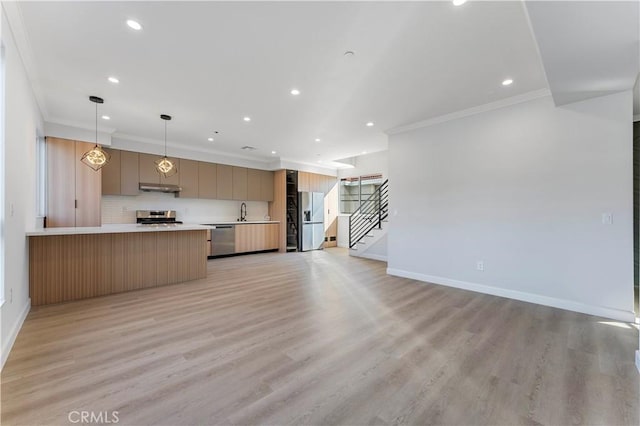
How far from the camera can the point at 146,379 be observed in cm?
194

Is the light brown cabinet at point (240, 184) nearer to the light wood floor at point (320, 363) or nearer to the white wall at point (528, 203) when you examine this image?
the light wood floor at point (320, 363)

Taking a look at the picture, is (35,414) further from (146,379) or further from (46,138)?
(46,138)

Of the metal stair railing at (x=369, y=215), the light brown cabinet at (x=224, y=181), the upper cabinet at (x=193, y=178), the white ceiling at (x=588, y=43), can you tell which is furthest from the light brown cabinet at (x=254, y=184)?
the white ceiling at (x=588, y=43)

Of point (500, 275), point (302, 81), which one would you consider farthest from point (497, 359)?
point (302, 81)

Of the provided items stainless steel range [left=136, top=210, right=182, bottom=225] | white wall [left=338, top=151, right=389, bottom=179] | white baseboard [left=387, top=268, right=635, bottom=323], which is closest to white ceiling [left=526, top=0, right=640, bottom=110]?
white baseboard [left=387, top=268, right=635, bottom=323]

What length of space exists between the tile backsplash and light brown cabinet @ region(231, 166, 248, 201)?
1.38ft

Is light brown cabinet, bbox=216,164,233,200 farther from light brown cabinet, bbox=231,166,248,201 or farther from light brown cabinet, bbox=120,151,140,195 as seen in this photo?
light brown cabinet, bbox=120,151,140,195

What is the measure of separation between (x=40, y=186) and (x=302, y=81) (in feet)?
16.2

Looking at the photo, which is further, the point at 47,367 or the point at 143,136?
the point at 143,136

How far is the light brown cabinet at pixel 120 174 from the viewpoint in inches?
220

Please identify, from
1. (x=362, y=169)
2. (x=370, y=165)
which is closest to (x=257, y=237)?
(x=362, y=169)

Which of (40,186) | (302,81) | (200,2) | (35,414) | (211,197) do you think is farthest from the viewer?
(211,197)

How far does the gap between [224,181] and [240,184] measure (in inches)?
18.7

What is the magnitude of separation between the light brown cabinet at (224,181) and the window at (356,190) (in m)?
3.78
